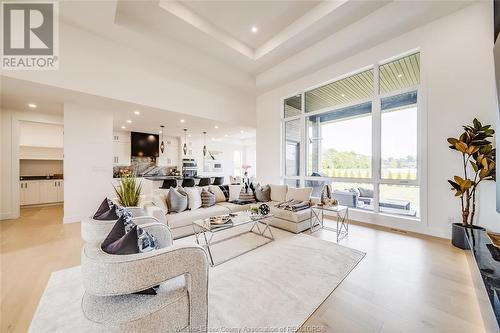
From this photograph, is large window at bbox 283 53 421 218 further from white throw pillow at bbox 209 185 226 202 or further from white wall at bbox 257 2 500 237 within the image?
white throw pillow at bbox 209 185 226 202

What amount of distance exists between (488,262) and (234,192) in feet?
12.6

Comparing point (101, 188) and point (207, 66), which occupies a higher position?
point (207, 66)

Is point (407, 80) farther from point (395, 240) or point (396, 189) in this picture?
point (395, 240)

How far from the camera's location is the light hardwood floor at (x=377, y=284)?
156 centimetres

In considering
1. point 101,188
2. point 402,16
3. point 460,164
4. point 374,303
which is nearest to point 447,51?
point 402,16

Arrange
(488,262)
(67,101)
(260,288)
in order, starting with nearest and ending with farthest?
(488,262)
(260,288)
(67,101)

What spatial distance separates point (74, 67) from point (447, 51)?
6.41 m

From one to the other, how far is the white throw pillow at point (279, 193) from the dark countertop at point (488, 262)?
2866 mm

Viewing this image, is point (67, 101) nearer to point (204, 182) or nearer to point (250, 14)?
point (204, 182)

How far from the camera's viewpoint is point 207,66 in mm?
4918

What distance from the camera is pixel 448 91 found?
127 inches

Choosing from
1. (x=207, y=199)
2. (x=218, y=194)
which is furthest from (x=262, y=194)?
(x=207, y=199)

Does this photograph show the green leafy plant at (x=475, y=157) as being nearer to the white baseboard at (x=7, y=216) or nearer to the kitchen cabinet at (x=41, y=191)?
the white baseboard at (x=7, y=216)

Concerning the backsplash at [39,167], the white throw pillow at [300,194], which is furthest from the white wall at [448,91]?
the backsplash at [39,167]
